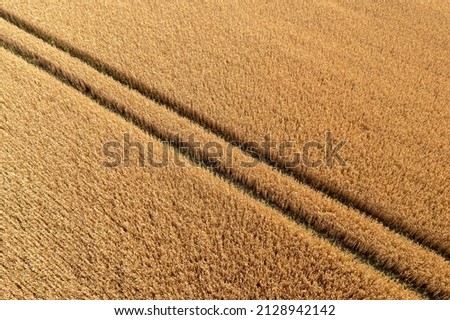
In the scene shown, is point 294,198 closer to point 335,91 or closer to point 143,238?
point 143,238

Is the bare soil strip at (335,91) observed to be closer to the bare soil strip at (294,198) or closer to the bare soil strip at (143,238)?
the bare soil strip at (294,198)

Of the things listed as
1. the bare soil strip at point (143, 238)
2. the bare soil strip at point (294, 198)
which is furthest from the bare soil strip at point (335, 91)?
the bare soil strip at point (143, 238)

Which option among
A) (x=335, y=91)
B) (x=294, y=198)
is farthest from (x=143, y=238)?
(x=335, y=91)

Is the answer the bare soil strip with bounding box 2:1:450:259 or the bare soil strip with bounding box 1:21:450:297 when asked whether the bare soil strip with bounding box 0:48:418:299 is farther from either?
the bare soil strip with bounding box 2:1:450:259

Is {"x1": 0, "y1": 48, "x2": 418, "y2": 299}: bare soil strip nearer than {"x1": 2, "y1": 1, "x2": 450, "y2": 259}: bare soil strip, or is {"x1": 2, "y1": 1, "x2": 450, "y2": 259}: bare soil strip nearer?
{"x1": 0, "y1": 48, "x2": 418, "y2": 299}: bare soil strip

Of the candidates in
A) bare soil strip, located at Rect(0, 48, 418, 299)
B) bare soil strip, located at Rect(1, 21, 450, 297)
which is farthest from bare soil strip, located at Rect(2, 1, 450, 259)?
bare soil strip, located at Rect(0, 48, 418, 299)

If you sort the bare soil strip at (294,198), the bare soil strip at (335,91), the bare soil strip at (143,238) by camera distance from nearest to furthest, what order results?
the bare soil strip at (143,238)
the bare soil strip at (294,198)
the bare soil strip at (335,91)
